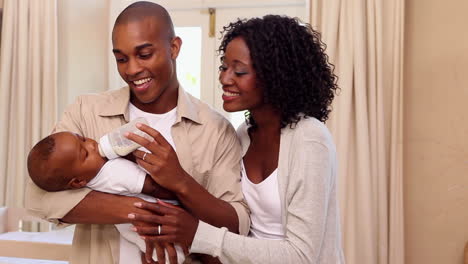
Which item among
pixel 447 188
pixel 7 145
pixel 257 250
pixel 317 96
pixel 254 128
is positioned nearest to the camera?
pixel 257 250

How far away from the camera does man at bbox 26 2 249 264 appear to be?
5.34ft

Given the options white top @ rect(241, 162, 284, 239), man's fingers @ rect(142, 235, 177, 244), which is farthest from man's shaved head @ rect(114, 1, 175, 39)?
man's fingers @ rect(142, 235, 177, 244)

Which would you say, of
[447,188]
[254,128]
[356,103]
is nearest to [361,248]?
[447,188]

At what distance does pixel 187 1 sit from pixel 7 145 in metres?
1.50

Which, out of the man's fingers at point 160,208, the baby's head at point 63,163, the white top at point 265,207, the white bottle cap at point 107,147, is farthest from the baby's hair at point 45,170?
the white top at point 265,207

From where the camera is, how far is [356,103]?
117 inches

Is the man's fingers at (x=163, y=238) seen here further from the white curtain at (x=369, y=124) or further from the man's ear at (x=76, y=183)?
the white curtain at (x=369, y=124)

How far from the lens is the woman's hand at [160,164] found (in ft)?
4.88

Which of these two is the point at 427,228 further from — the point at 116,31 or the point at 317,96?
the point at 116,31

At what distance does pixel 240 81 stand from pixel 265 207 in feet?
1.26

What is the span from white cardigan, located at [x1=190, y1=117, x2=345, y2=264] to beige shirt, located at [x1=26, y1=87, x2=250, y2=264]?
0.43 feet

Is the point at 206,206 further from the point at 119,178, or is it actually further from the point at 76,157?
the point at 76,157

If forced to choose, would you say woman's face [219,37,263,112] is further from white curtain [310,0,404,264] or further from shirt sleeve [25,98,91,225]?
white curtain [310,0,404,264]

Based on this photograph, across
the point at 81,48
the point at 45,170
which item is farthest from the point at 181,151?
the point at 81,48
